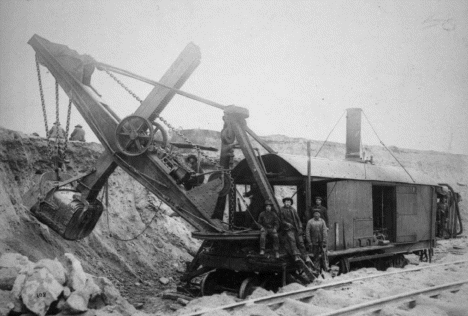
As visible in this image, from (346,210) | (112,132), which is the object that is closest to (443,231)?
(346,210)

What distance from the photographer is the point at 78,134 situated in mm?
13461

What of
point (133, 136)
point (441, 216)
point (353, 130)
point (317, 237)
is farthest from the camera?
point (441, 216)

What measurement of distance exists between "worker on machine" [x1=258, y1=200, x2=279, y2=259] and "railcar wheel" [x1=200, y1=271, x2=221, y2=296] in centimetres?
162

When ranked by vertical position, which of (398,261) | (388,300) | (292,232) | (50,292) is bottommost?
(398,261)

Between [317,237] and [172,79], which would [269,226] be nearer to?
[317,237]

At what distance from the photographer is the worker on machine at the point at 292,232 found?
7.32m

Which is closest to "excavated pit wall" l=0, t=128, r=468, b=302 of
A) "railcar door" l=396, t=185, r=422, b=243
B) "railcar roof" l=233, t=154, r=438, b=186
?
"railcar roof" l=233, t=154, r=438, b=186

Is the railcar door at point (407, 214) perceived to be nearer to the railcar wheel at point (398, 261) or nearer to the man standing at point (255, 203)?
the railcar wheel at point (398, 261)

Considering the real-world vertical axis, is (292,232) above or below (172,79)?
below

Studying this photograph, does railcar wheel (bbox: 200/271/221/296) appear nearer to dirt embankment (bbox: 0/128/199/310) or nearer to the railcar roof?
dirt embankment (bbox: 0/128/199/310)

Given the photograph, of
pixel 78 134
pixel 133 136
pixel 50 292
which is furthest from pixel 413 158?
pixel 50 292

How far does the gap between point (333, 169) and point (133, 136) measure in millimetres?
4645

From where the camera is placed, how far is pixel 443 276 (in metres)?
7.68

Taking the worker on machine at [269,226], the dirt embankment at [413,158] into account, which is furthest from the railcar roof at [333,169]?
the dirt embankment at [413,158]
